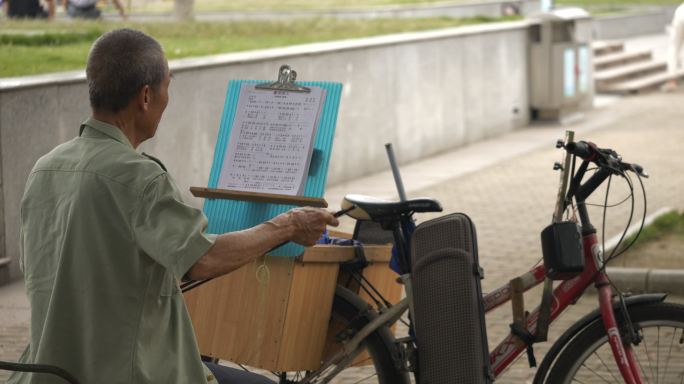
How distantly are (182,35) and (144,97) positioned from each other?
1432 cm

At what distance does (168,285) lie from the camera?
340 cm

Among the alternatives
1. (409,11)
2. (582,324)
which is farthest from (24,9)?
(582,324)

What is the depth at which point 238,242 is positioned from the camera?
3.49 m

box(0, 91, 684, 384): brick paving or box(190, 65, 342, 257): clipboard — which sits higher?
box(190, 65, 342, 257): clipboard

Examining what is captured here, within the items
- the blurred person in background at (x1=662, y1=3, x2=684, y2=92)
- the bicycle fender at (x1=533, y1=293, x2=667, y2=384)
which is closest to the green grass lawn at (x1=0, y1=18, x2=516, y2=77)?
the blurred person in background at (x1=662, y1=3, x2=684, y2=92)

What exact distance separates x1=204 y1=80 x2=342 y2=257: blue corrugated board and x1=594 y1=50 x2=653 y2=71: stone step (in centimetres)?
2107

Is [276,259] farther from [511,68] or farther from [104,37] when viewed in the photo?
[511,68]

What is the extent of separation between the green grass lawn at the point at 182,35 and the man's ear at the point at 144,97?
24.8 feet

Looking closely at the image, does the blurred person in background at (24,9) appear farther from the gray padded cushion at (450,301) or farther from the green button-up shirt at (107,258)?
the green button-up shirt at (107,258)

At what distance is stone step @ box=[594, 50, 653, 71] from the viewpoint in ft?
83.3

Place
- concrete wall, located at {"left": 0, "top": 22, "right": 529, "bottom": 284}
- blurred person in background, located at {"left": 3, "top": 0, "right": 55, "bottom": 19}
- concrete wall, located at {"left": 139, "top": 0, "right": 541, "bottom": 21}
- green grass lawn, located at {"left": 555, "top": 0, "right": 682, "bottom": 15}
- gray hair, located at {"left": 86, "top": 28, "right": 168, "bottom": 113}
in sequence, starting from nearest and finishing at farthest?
gray hair, located at {"left": 86, "top": 28, "right": 168, "bottom": 113} → concrete wall, located at {"left": 0, "top": 22, "right": 529, "bottom": 284} → blurred person in background, located at {"left": 3, "top": 0, "right": 55, "bottom": 19} → concrete wall, located at {"left": 139, "top": 0, "right": 541, "bottom": 21} → green grass lawn, located at {"left": 555, "top": 0, "right": 682, "bottom": 15}

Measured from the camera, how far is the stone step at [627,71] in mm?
23875

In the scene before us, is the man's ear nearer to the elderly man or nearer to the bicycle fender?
the elderly man

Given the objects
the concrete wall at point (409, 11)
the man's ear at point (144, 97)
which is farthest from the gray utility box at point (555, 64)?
the man's ear at point (144, 97)
